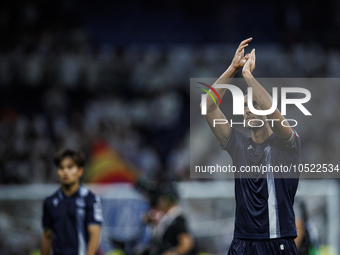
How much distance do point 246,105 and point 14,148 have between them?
27.1ft

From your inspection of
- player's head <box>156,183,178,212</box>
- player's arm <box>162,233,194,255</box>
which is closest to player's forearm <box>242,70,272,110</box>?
player's arm <box>162,233,194,255</box>

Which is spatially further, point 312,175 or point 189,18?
point 189,18

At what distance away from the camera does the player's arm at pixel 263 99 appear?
2.12 m

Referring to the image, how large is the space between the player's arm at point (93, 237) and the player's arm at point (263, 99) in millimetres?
2380

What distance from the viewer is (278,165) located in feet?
7.38

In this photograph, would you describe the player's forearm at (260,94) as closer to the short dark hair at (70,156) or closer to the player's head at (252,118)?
the player's head at (252,118)

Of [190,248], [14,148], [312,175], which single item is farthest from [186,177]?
[312,175]

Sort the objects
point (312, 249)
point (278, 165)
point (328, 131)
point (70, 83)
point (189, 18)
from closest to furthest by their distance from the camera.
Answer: point (278, 165) → point (312, 249) → point (328, 131) → point (70, 83) → point (189, 18)

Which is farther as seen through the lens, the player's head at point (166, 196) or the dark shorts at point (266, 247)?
the player's head at point (166, 196)

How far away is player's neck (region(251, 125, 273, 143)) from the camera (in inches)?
90.7

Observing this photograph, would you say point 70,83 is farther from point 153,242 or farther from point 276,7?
point 153,242

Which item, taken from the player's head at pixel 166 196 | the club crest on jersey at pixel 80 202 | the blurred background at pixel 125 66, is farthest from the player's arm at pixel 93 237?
the blurred background at pixel 125 66

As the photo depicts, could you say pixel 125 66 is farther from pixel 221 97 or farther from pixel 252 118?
pixel 252 118
